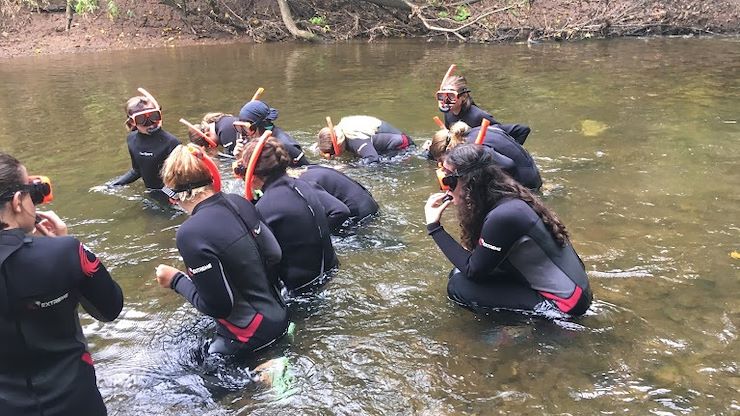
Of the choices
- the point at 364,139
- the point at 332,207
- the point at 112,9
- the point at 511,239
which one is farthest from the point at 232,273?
the point at 112,9

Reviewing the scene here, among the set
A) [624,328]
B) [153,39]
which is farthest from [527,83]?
[153,39]

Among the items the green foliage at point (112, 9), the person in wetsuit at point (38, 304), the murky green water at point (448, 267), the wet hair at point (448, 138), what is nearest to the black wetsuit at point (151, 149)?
the murky green water at point (448, 267)

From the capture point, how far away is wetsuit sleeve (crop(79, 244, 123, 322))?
272 centimetres

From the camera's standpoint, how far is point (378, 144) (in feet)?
26.6

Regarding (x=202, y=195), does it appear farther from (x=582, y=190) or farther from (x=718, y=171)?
(x=718, y=171)

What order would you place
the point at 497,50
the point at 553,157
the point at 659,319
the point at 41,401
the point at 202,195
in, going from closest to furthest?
Answer: the point at 41,401
the point at 202,195
the point at 659,319
the point at 553,157
the point at 497,50

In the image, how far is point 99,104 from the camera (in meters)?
12.3

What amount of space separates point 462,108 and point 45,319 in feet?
18.3

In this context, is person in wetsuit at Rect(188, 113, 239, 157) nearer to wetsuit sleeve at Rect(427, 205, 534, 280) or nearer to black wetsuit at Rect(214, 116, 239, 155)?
black wetsuit at Rect(214, 116, 239, 155)

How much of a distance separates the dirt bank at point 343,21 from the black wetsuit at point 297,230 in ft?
49.4

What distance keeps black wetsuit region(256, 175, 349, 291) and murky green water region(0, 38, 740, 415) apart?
0.85ft

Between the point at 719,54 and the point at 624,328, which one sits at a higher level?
the point at 719,54

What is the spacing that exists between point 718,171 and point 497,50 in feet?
35.2

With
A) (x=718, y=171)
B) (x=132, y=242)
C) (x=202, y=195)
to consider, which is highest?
(x=202, y=195)
